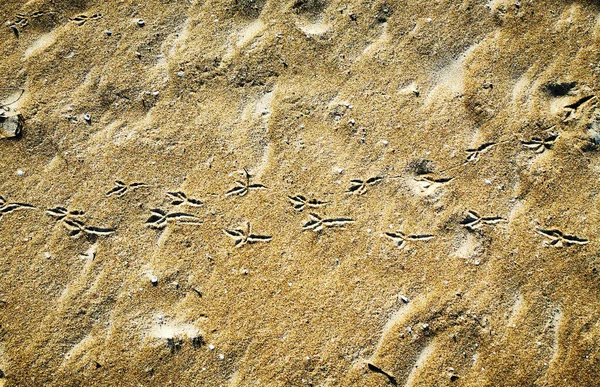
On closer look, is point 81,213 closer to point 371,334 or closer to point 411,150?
point 371,334

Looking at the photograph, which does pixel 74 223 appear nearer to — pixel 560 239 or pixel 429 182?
pixel 429 182

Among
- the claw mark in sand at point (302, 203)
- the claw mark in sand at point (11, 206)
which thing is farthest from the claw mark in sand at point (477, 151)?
the claw mark in sand at point (11, 206)

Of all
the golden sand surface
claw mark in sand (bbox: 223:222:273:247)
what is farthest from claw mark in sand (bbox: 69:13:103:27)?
claw mark in sand (bbox: 223:222:273:247)

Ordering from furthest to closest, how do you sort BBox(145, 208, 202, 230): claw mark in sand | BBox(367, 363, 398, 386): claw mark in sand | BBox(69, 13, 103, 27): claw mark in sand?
BBox(69, 13, 103, 27): claw mark in sand < BBox(145, 208, 202, 230): claw mark in sand < BBox(367, 363, 398, 386): claw mark in sand

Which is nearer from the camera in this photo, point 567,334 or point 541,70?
point 567,334

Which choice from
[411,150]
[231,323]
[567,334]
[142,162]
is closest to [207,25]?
[142,162]

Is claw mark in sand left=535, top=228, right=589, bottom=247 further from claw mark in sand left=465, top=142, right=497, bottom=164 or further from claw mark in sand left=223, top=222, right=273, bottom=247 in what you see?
claw mark in sand left=223, top=222, right=273, bottom=247

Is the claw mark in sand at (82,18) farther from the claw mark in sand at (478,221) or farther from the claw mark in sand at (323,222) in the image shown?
the claw mark in sand at (478,221)
